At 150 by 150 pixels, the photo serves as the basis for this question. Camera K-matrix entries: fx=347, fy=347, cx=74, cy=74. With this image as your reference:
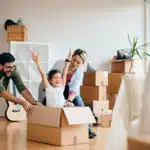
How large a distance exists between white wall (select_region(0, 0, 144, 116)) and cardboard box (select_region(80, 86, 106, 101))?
1.13 m

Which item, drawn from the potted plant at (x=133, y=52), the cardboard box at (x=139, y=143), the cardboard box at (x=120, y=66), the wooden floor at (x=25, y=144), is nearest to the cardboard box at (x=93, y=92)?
the cardboard box at (x=120, y=66)

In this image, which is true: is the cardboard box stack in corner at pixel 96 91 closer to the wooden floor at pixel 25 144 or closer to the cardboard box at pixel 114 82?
the cardboard box at pixel 114 82

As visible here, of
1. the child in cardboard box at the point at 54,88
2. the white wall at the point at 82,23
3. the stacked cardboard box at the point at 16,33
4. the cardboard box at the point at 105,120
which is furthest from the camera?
the white wall at the point at 82,23

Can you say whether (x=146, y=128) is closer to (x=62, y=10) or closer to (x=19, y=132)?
(x=19, y=132)

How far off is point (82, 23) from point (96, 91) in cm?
178

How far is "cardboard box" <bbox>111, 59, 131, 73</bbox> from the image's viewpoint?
6191 mm

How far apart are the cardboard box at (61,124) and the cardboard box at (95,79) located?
7.01 ft

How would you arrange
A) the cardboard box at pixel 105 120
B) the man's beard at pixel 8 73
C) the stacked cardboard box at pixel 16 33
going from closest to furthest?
1. the man's beard at pixel 8 73
2. the cardboard box at pixel 105 120
3. the stacked cardboard box at pixel 16 33

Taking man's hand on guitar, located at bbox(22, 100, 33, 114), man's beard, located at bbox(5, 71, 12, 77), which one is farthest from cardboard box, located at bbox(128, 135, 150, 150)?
man's beard, located at bbox(5, 71, 12, 77)

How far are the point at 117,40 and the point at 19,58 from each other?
6.53 ft

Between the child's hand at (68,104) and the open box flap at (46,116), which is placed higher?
the child's hand at (68,104)

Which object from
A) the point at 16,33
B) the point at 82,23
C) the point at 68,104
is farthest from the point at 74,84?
the point at 82,23

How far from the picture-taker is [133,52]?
21.3ft

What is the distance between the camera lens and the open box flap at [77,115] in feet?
10.9
